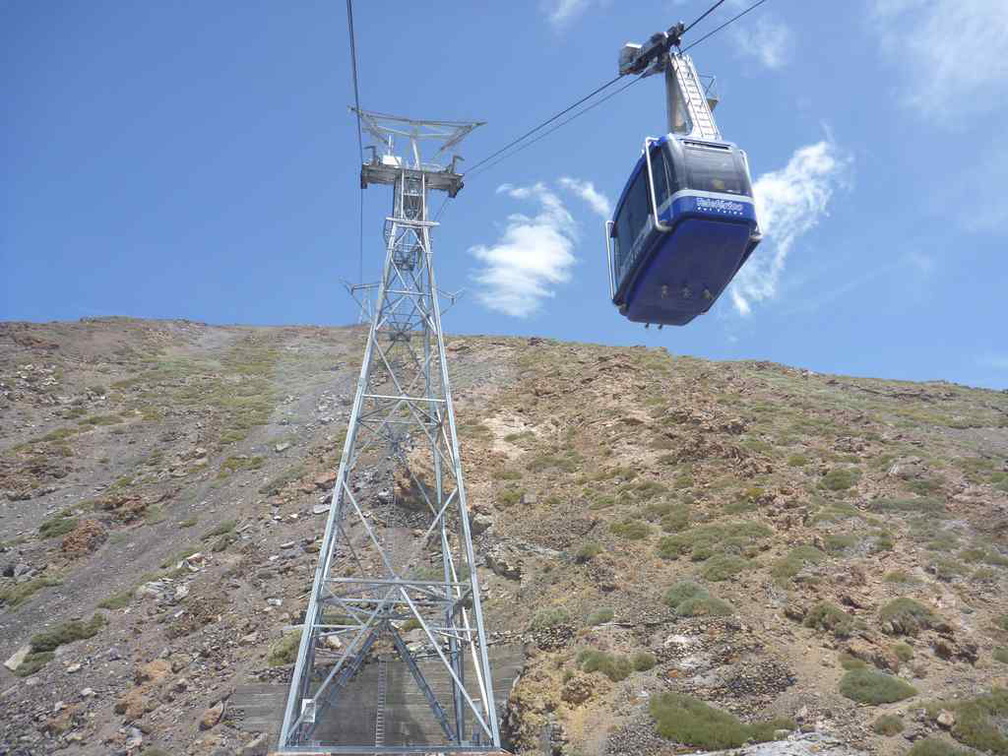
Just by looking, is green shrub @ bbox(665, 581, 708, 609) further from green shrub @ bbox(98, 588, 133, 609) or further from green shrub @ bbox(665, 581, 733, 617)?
green shrub @ bbox(98, 588, 133, 609)

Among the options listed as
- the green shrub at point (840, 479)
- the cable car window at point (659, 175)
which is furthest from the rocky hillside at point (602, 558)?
the cable car window at point (659, 175)

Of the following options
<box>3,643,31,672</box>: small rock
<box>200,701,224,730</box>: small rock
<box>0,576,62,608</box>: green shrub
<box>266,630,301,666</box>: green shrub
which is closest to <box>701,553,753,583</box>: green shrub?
<box>266,630,301,666</box>: green shrub

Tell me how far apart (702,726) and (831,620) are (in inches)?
197

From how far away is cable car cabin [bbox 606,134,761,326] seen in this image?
12430 mm

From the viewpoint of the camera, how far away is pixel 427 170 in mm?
20812

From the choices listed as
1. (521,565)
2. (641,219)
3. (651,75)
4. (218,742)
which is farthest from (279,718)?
(651,75)

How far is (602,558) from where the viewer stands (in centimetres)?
2205

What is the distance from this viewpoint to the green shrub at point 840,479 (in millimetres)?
24125

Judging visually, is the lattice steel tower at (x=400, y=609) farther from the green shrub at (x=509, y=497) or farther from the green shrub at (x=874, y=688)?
the green shrub at (x=874, y=688)

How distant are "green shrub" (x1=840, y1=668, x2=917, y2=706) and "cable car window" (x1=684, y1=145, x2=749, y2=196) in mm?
10220

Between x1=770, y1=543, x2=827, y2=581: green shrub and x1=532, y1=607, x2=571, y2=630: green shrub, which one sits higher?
x1=770, y1=543, x2=827, y2=581: green shrub

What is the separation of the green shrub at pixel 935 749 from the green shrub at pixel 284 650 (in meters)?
14.7

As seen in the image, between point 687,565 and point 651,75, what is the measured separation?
1381 cm

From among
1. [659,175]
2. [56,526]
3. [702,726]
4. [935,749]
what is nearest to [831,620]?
[935,749]
